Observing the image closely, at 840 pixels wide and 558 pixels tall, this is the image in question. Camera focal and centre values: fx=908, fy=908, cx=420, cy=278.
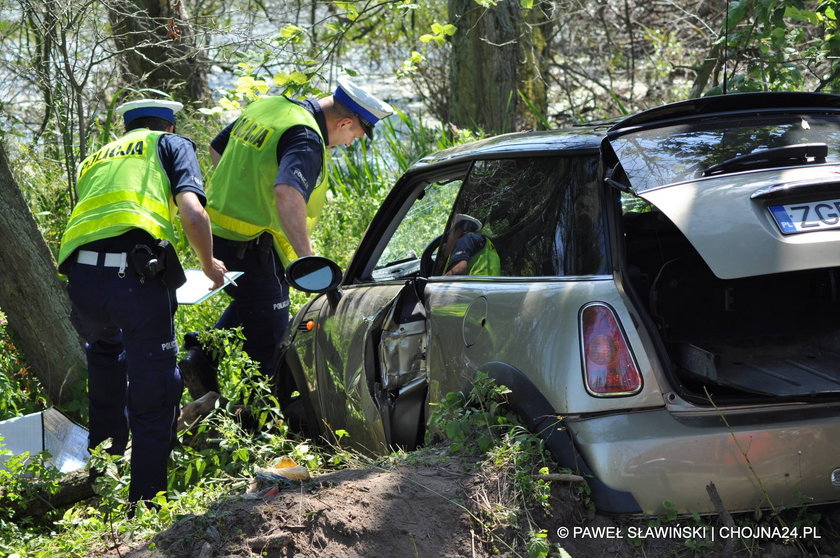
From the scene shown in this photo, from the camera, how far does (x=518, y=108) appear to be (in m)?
9.70

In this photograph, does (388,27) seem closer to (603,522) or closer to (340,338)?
(340,338)

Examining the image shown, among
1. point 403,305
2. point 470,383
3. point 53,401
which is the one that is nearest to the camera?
point 470,383

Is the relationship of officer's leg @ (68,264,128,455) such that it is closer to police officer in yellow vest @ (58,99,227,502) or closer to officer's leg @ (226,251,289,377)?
police officer in yellow vest @ (58,99,227,502)

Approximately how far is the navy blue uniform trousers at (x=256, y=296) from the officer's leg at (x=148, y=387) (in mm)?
919

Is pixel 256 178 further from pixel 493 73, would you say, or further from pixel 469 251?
pixel 493 73

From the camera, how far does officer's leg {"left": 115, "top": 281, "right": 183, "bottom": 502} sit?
4.16 meters

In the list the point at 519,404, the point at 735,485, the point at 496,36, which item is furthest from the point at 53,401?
the point at 496,36

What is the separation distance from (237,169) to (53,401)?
210 cm

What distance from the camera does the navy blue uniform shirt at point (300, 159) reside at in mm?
4750

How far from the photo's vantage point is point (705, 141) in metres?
3.04

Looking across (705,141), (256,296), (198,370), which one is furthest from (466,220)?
(198,370)

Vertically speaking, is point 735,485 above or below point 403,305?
below

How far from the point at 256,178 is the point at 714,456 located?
10.4 ft

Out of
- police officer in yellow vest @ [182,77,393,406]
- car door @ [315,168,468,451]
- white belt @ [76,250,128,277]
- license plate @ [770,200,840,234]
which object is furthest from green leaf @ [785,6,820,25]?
white belt @ [76,250,128,277]
